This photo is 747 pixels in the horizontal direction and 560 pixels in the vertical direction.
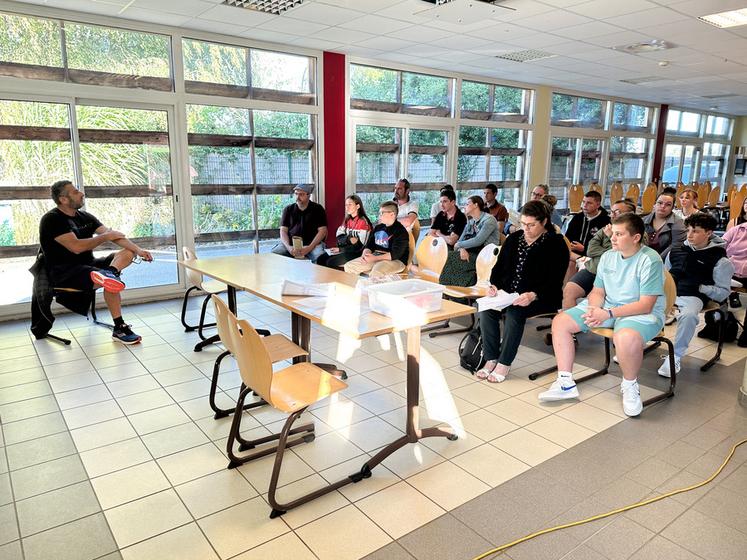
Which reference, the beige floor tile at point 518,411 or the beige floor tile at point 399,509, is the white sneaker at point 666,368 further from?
the beige floor tile at point 399,509

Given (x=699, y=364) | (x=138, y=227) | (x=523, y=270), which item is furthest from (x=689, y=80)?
(x=138, y=227)

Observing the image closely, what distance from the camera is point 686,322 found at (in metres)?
3.86

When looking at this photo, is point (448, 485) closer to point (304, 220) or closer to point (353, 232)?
point (353, 232)

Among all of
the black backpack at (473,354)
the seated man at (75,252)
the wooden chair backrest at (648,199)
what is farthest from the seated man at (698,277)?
the wooden chair backrest at (648,199)

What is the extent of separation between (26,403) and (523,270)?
343 centimetres

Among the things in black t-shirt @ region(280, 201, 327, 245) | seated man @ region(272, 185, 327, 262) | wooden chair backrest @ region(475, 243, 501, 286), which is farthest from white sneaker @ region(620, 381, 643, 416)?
black t-shirt @ region(280, 201, 327, 245)

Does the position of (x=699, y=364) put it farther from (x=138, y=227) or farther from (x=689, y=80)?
(x=689, y=80)

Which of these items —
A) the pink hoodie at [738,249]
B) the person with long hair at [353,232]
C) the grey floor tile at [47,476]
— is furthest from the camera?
the person with long hair at [353,232]

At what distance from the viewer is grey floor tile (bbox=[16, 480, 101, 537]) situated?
2.21m

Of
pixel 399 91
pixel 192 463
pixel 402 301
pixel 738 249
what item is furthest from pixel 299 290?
pixel 399 91

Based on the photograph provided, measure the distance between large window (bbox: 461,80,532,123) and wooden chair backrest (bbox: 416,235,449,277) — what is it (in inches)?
164

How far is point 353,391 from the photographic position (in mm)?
3529

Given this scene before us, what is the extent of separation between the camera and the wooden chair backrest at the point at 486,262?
430cm

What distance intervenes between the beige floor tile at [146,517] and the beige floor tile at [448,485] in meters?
1.07
